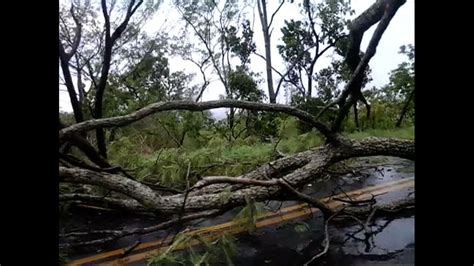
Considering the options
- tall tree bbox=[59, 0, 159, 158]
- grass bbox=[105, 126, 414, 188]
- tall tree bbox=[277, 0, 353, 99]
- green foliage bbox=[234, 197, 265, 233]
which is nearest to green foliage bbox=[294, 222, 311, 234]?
green foliage bbox=[234, 197, 265, 233]

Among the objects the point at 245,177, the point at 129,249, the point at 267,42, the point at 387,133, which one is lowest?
the point at 129,249

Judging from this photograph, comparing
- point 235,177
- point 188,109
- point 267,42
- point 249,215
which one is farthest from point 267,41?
point 249,215

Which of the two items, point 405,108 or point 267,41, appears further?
point 267,41

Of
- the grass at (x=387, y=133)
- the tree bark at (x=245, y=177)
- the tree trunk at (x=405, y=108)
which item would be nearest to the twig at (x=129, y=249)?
the tree bark at (x=245, y=177)

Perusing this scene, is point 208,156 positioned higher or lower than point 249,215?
higher

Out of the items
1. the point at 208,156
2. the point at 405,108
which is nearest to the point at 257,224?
the point at 208,156

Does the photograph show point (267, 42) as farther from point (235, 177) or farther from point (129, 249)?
point (129, 249)

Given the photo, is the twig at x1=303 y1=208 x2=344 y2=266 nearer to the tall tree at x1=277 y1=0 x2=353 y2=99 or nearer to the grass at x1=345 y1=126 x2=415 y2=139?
the grass at x1=345 y1=126 x2=415 y2=139

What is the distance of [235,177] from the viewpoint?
52.7 inches

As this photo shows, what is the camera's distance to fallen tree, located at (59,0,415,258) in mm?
1292

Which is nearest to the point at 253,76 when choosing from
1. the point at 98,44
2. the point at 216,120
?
the point at 216,120

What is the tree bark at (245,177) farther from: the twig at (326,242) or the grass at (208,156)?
the twig at (326,242)

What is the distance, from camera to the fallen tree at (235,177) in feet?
4.24
